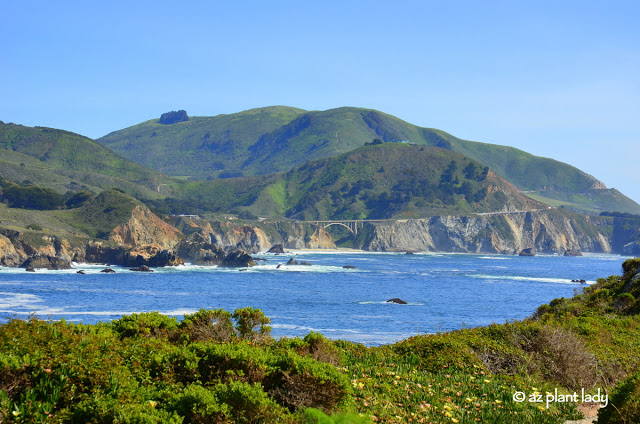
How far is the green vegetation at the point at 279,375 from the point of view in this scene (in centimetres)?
891

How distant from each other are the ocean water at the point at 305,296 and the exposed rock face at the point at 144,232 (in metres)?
17.0

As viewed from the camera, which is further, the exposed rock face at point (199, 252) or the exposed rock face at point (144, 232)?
the exposed rock face at point (144, 232)

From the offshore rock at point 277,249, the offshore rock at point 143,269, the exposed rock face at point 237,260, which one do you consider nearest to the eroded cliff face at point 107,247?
the offshore rock at point 143,269

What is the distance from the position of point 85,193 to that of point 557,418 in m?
160

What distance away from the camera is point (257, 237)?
19925cm

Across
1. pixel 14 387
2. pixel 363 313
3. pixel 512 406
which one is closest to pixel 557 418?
pixel 512 406

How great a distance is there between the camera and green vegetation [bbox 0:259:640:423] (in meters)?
8.91

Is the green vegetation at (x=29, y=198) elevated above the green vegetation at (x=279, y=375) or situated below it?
above

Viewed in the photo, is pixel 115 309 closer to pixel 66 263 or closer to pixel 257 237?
pixel 66 263

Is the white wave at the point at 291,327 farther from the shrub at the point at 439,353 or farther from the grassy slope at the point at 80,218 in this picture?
the grassy slope at the point at 80,218

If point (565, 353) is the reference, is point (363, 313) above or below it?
below

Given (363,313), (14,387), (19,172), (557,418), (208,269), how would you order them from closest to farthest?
1. (14,387)
2. (557,418)
3. (363,313)
4. (208,269)
5. (19,172)

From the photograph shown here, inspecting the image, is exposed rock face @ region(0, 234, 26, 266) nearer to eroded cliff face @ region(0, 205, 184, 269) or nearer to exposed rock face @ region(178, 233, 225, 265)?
eroded cliff face @ region(0, 205, 184, 269)

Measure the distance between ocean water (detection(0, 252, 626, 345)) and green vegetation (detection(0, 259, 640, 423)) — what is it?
20487mm
